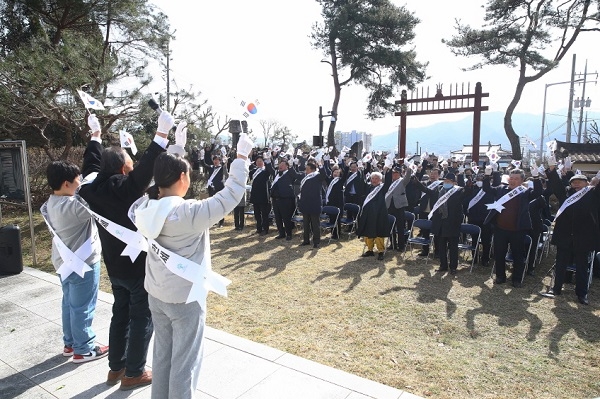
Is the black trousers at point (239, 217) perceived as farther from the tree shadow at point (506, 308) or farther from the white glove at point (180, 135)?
the white glove at point (180, 135)

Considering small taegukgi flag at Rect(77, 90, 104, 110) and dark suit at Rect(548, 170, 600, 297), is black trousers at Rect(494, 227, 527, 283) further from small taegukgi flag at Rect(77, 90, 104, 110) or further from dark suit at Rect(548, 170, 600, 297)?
small taegukgi flag at Rect(77, 90, 104, 110)

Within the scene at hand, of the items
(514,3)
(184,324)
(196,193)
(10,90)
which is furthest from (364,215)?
(514,3)

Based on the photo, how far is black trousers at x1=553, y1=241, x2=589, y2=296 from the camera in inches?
231

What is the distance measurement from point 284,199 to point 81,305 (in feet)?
21.5

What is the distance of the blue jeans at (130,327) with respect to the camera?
320cm

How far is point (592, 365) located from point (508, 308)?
156 centimetres

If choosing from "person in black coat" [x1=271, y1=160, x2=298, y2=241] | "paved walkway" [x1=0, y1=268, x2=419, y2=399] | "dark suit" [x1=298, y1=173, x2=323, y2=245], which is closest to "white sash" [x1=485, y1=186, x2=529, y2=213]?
"dark suit" [x1=298, y1=173, x2=323, y2=245]

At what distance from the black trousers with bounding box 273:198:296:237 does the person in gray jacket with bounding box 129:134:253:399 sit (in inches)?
296

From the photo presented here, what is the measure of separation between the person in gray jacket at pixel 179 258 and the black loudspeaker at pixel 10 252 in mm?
5938

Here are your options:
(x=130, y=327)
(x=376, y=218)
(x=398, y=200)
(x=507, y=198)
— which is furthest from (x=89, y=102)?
(x=398, y=200)

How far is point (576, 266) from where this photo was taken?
235 inches

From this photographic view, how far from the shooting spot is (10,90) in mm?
9227

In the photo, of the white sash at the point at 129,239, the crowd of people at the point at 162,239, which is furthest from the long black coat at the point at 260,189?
the white sash at the point at 129,239

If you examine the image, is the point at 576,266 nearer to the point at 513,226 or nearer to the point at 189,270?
the point at 513,226
